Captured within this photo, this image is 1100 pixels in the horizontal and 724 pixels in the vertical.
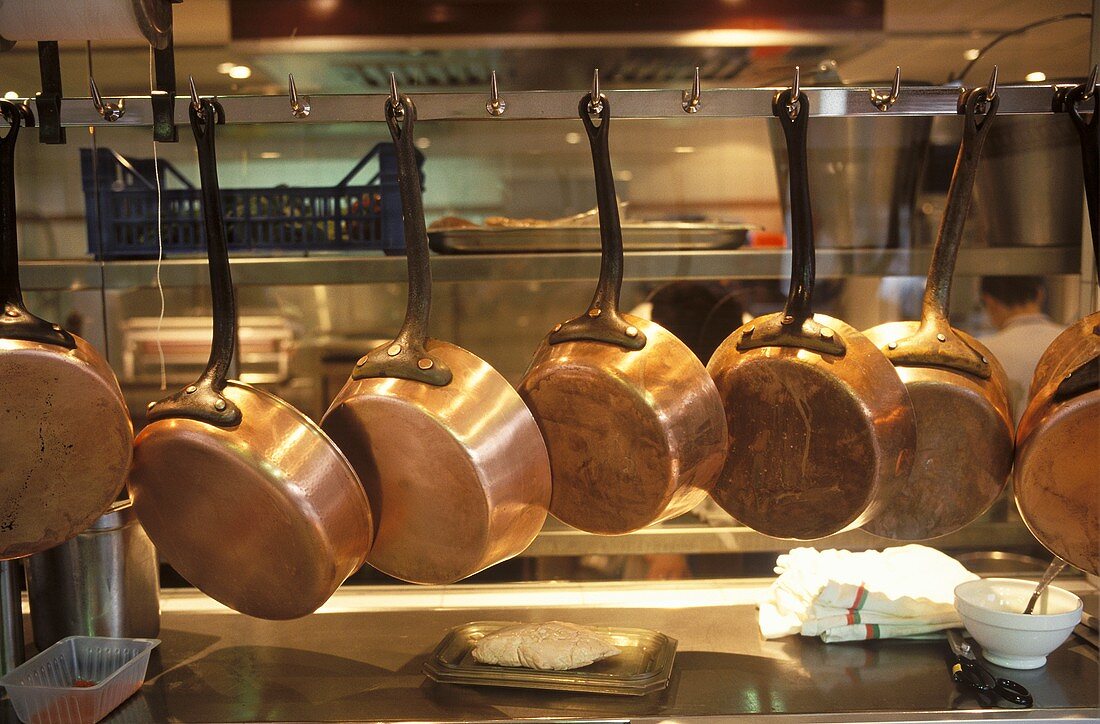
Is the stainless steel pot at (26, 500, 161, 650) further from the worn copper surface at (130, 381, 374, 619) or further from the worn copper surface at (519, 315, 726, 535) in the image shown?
the worn copper surface at (519, 315, 726, 535)

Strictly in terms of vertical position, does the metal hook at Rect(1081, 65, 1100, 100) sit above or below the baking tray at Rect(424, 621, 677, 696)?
above

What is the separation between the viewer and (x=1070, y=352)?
39.9 inches

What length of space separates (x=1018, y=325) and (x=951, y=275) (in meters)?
0.76

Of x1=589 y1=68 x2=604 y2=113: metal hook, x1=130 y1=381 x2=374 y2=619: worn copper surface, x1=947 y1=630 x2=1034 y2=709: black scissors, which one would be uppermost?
x1=589 y1=68 x2=604 y2=113: metal hook

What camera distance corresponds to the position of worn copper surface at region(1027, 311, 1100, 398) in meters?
0.99

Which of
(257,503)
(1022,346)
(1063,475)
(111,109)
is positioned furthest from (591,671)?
(1022,346)

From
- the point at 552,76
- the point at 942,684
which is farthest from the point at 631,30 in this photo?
the point at 942,684

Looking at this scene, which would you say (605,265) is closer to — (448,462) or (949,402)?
(448,462)

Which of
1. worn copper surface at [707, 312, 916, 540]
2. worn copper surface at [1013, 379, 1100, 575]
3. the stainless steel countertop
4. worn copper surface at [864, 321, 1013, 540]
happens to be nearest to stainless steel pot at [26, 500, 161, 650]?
the stainless steel countertop

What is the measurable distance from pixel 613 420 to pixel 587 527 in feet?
0.45

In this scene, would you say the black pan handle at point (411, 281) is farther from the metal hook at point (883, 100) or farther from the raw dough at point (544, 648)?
the metal hook at point (883, 100)

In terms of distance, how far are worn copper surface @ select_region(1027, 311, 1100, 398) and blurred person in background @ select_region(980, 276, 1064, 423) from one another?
636 mm

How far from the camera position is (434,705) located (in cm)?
105

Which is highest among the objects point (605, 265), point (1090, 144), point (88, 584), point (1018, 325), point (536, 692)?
point (1090, 144)
